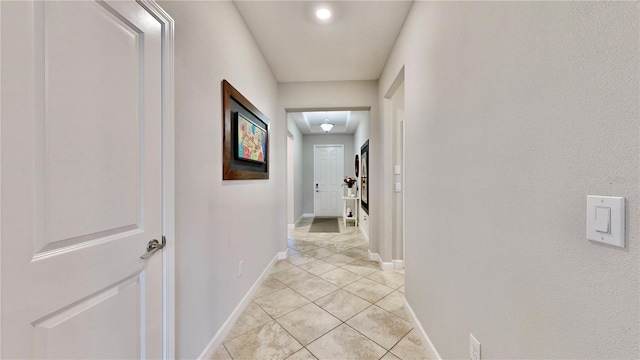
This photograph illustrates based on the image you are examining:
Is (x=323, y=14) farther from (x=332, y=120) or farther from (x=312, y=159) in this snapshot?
(x=312, y=159)

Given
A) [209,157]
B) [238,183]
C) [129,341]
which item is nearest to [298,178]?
[238,183]

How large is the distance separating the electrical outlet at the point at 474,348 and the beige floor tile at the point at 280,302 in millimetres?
1370

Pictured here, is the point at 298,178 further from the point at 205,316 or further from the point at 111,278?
the point at 111,278

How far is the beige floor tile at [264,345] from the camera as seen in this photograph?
57.9 inches

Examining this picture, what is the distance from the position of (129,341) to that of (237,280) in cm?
104

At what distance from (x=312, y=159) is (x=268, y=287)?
15.4 feet

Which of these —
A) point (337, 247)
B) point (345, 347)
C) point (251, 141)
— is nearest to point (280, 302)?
point (345, 347)

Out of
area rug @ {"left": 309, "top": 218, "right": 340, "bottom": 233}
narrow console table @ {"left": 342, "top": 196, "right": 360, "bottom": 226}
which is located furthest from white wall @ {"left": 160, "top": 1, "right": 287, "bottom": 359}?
narrow console table @ {"left": 342, "top": 196, "right": 360, "bottom": 226}

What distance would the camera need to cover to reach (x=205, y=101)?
142 centimetres

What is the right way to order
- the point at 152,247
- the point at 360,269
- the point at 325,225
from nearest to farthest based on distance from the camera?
1. the point at 152,247
2. the point at 360,269
3. the point at 325,225

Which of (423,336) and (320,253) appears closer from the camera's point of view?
(423,336)

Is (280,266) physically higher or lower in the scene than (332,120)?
lower

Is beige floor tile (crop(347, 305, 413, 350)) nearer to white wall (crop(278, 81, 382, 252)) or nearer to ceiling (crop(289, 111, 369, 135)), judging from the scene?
white wall (crop(278, 81, 382, 252))

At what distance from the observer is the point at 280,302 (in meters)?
2.10
